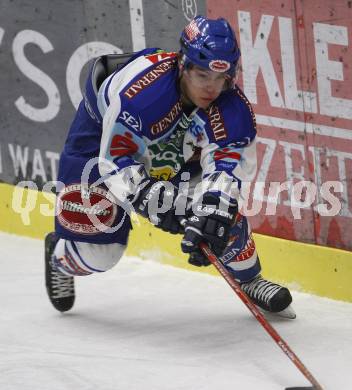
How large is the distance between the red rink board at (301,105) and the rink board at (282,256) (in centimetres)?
6

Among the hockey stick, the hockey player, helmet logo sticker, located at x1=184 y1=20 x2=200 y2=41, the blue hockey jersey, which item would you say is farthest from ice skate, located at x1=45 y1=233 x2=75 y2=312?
helmet logo sticker, located at x1=184 y1=20 x2=200 y2=41

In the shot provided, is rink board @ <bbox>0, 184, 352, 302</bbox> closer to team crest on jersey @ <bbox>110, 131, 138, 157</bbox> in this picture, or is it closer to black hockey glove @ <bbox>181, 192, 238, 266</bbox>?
black hockey glove @ <bbox>181, 192, 238, 266</bbox>

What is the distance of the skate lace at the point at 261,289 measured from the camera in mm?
4141

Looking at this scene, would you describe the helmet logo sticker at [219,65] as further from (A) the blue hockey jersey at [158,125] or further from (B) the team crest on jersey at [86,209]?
(B) the team crest on jersey at [86,209]

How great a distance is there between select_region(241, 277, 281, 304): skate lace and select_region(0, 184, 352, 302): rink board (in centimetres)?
30

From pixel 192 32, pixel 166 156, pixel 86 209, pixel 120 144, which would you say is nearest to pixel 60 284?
pixel 86 209

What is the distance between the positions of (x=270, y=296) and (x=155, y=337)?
43cm

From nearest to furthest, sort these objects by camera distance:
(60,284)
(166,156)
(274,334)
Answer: (274,334) < (166,156) < (60,284)

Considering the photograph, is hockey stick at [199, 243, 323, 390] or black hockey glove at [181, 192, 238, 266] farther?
black hockey glove at [181, 192, 238, 266]

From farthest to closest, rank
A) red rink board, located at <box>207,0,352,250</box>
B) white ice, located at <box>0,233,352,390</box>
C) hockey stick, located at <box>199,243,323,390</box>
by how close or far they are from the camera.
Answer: red rink board, located at <box>207,0,352,250</box>, white ice, located at <box>0,233,352,390</box>, hockey stick, located at <box>199,243,323,390</box>

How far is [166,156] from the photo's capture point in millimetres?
3988

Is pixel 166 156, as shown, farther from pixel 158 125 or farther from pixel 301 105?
pixel 301 105

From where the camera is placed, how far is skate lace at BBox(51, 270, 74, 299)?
4332 mm

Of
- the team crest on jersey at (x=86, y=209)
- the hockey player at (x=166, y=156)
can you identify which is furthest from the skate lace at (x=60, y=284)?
the team crest on jersey at (x=86, y=209)
